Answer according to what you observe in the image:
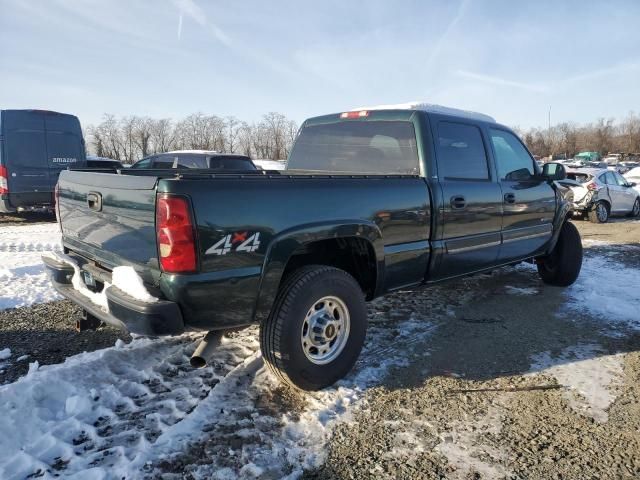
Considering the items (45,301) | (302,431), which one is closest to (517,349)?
(302,431)

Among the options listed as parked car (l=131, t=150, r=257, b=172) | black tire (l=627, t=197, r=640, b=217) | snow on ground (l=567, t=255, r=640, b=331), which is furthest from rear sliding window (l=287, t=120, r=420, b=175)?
black tire (l=627, t=197, r=640, b=217)

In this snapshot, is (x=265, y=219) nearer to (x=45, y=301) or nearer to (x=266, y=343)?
(x=266, y=343)

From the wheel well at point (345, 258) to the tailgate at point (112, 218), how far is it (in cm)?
91

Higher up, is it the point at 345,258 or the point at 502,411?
the point at 345,258

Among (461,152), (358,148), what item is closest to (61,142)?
(358,148)

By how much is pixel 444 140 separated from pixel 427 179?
1.72 feet

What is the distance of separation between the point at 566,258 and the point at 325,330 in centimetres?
408

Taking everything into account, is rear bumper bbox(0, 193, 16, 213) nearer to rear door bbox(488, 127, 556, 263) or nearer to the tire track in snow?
the tire track in snow

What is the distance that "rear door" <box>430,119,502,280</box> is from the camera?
4.03m

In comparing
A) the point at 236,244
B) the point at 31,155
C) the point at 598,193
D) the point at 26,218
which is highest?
the point at 31,155

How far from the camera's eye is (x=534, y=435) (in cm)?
275

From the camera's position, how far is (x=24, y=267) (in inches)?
235

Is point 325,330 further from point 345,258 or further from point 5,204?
point 5,204

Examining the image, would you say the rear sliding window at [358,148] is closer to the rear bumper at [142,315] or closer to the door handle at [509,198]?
the door handle at [509,198]
